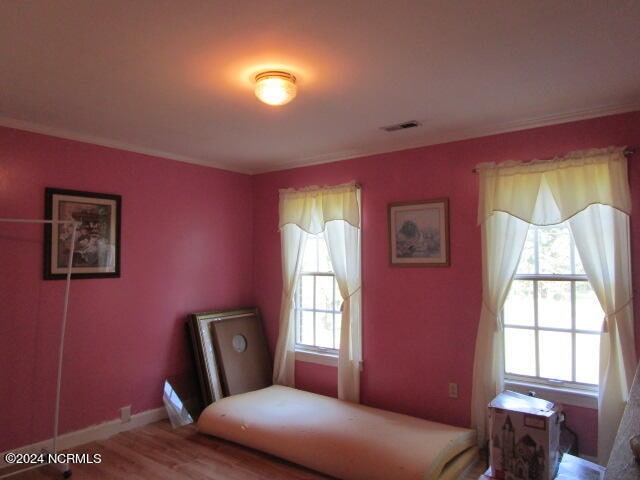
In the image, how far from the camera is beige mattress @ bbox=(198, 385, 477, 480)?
2.81 m

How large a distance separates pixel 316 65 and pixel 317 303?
271cm

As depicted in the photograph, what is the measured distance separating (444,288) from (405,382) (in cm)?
89

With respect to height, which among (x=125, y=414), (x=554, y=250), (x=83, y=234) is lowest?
(x=125, y=414)

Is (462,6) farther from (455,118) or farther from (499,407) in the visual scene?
(499,407)

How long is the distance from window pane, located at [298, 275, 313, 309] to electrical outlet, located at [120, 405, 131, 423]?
186 centimetres

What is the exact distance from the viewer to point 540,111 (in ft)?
9.89

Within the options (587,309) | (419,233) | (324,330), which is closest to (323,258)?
(324,330)

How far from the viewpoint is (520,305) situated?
3.30 meters

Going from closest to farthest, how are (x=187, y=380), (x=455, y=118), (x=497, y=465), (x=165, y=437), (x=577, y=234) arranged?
(x=497, y=465)
(x=577, y=234)
(x=455, y=118)
(x=165, y=437)
(x=187, y=380)

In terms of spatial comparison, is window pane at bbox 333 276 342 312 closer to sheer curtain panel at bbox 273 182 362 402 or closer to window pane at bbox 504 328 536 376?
sheer curtain panel at bbox 273 182 362 402

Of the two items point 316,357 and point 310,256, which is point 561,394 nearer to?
point 316,357

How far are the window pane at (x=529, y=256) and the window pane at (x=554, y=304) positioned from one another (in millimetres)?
135

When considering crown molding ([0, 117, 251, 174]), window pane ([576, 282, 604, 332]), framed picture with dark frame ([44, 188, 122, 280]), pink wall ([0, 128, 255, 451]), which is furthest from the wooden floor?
crown molding ([0, 117, 251, 174])

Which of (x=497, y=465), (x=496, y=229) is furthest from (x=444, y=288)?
(x=497, y=465)
